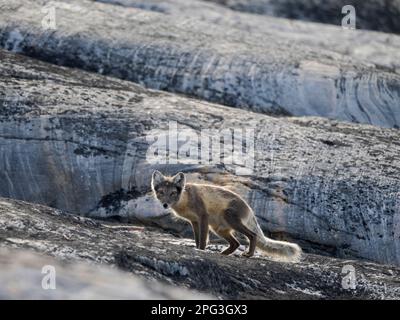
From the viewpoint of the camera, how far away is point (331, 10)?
3341 centimetres

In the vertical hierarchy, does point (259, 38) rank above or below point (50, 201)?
above

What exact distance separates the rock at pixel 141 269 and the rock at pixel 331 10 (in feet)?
56.5

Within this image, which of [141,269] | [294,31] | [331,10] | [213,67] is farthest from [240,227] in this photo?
[331,10]

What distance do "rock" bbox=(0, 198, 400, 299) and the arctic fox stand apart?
310 millimetres

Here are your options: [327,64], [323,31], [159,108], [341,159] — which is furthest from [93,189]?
[323,31]

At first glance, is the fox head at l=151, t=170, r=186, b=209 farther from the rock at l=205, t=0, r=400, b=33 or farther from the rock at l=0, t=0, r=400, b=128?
the rock at l=205, t=0, r=400, b=33

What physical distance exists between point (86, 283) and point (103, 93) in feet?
29.2

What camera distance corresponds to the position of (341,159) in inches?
741

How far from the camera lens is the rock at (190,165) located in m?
17.8

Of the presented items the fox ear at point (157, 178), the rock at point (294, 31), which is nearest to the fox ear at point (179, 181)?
the fox ear at point (157, 178)

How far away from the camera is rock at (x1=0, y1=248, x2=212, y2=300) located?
1123cm

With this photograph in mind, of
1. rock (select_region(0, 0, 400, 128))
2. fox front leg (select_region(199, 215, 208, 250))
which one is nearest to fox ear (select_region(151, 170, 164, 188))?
fox front leg (select_region(199, 215, 208, 250))

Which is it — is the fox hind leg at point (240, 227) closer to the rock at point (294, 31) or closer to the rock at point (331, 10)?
the rock at point (294, 31)
